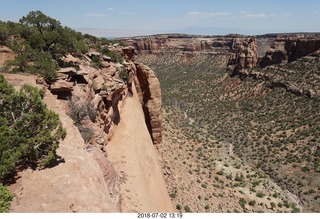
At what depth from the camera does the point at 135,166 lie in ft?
50.9

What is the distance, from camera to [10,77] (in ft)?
50.8

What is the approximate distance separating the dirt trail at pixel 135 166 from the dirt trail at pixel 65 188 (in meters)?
2.82

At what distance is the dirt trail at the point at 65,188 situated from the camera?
7.70m

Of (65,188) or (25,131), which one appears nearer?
(65,188)

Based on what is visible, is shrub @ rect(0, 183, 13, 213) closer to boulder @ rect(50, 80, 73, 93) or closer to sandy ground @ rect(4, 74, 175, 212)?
sandy ground @ rect(4, 74, 175, 212)

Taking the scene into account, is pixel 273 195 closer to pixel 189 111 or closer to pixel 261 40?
pixel 189 111

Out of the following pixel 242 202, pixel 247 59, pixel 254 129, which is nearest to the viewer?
pixel 242 202

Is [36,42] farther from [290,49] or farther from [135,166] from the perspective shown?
[290,49]

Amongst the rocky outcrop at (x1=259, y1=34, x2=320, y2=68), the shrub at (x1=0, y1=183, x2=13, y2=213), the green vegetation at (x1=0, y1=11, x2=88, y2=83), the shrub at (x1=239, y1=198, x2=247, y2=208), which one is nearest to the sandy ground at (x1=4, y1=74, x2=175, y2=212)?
the shrub at (x1=0, y1=183, x2=13, y2=213)

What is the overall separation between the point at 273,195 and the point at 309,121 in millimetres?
26260

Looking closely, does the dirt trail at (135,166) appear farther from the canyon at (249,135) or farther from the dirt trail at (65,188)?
the canyon at (249,135)

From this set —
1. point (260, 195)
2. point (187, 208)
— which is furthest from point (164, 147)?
point (260, 195)

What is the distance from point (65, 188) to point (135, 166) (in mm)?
7331

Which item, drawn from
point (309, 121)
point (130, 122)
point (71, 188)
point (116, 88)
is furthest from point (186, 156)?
point (309, 121)
